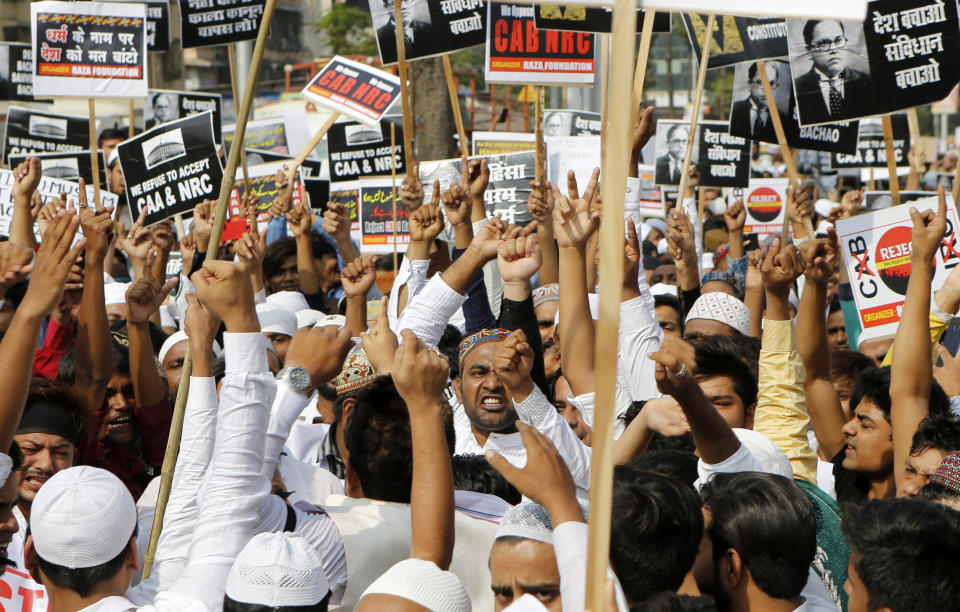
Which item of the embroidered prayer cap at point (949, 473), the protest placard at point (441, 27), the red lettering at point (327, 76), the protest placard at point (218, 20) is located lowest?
the embroidered prayer cap at point (949, 473)

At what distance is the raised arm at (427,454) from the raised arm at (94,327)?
2.12 m

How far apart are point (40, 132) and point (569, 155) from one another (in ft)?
17.9

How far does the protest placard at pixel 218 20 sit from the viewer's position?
29.1 feet

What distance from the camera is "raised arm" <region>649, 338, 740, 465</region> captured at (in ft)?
9.43

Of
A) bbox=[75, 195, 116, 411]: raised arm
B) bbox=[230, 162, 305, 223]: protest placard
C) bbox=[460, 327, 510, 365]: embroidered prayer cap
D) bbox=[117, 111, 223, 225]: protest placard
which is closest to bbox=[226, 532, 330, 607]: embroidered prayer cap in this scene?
bbox=[460, 327, 510, 365]: embroidered prayer cap

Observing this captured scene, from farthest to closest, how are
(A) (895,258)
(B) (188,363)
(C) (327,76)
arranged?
(C) (327,76), (A) (895,258), (B) (188,363)

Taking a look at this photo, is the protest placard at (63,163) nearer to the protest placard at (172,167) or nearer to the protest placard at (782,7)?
the protest placard at (172,167)

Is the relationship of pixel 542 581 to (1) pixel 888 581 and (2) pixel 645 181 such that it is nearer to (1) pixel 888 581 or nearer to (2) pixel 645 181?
(1) pixel 888 581

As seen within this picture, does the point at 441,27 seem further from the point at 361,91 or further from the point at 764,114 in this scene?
the point at 764,114

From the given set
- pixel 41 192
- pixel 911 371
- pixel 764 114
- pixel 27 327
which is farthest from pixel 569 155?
pixel 27 327

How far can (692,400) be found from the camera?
3002 millimetres

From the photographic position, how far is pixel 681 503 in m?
2.59

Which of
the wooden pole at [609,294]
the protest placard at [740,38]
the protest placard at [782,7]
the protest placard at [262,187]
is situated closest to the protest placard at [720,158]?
the protest placard at [740,38]

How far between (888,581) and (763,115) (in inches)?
243
